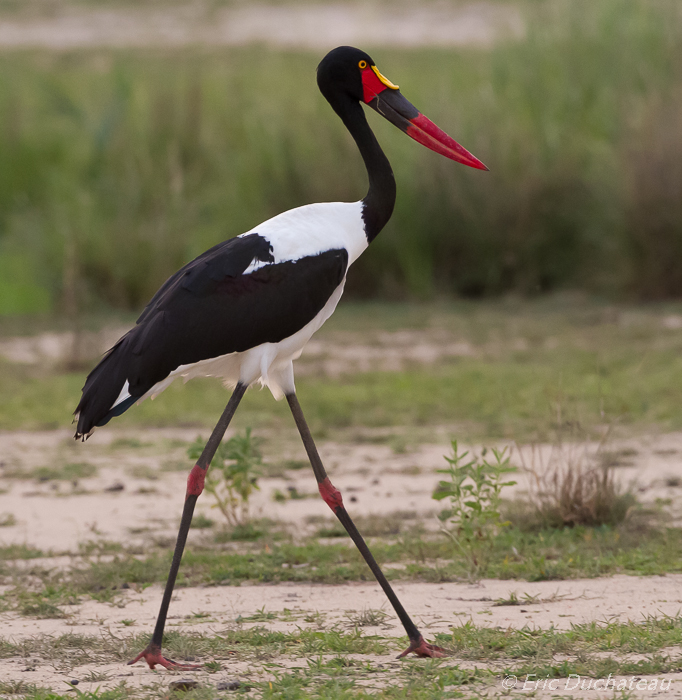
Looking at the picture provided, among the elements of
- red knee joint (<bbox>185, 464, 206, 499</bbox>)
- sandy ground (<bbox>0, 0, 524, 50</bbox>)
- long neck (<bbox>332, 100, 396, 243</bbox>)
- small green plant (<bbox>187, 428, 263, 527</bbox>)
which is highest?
sandy ground (<bbox>0, 0, 524, 50</bbox>)

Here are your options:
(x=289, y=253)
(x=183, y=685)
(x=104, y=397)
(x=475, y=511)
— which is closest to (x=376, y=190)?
(x=289, y=253)

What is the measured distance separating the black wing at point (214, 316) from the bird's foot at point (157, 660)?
0.73m

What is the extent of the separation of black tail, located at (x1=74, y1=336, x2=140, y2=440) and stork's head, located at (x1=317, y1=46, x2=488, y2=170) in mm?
1168

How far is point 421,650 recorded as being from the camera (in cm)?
388

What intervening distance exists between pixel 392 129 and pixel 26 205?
4027 mm

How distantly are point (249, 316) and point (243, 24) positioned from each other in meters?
26.4

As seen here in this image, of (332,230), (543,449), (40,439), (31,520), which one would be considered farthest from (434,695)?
(40,439)

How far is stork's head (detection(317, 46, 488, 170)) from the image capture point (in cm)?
437

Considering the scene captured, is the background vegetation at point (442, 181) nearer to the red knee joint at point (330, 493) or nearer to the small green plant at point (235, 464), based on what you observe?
the small green plant at point (235, 464)

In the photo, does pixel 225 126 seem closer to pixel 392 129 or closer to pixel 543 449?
pixel 392 129

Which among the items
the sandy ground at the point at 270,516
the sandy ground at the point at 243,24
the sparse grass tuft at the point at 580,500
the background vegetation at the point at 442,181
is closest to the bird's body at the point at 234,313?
the sandy ground at the point at 270,516

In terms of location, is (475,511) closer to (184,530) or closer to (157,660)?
(184,530)

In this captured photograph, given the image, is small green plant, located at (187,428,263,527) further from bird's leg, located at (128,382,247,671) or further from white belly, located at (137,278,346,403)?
bird's leg, located at (128,382,247,671)

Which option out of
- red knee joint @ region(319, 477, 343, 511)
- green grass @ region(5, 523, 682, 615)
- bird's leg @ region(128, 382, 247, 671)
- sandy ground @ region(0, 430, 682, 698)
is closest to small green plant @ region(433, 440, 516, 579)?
green grass @ region(5, 523, 682, 615)
